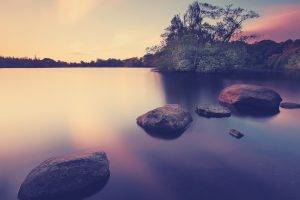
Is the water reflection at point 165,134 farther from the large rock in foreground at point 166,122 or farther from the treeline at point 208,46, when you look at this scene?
the treeline at point 208,46

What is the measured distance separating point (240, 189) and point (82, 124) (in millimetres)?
15466

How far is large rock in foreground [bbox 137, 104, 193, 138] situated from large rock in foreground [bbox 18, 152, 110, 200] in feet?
25.0

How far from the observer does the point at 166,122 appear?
63.0ft

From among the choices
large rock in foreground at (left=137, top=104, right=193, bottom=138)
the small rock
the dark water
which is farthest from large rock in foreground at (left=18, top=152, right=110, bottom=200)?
the small rock

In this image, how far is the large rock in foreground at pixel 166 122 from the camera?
19203 mm

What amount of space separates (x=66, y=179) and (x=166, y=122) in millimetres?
9514

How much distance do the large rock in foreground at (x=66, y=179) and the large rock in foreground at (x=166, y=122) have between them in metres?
7.63

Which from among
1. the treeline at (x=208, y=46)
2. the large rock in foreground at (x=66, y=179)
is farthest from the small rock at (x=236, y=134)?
the treeline at (x=208, y=46)

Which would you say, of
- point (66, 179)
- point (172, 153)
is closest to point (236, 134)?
point (172, 153)

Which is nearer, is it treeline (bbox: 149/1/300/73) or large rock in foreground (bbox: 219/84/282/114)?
large rock in foreground (bbox: 219/84/282/114)

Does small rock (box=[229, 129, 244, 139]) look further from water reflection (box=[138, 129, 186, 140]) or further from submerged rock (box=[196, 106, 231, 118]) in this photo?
submerged rock (box=[196, 106, 231, 118])

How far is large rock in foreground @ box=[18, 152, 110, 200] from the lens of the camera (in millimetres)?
10666

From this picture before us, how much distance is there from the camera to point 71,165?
11.5 meters

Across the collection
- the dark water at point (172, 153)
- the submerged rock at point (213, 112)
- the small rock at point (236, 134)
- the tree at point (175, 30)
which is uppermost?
the tree at point (175, 30)
